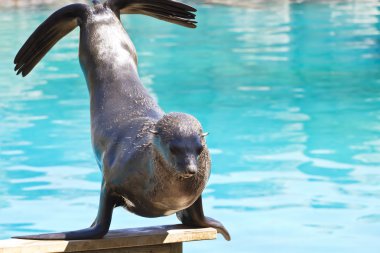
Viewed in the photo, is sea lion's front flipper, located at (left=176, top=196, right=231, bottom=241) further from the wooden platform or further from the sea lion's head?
the sea lion's head

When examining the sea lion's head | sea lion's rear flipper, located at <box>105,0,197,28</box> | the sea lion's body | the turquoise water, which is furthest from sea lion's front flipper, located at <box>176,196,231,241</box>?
the turquoise water

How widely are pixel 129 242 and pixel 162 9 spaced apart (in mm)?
1215

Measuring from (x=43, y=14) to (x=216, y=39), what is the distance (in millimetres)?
4311

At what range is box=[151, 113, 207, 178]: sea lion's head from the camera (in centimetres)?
290

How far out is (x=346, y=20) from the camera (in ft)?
59.3

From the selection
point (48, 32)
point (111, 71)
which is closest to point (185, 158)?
point (111, 71)

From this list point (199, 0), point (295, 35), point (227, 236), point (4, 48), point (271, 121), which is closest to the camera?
point (227, 236)

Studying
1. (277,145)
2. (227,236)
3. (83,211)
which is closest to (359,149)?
(277,145)

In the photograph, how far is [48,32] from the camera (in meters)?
4.11

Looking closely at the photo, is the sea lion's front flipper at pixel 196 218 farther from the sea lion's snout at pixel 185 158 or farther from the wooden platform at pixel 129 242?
the sea lion's snout at pixel 185 158

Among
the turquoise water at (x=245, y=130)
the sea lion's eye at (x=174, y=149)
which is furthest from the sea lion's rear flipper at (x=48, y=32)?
the turquoise water at (x=245, y=130)

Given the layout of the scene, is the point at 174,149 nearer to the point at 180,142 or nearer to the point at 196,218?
the point at 180,142

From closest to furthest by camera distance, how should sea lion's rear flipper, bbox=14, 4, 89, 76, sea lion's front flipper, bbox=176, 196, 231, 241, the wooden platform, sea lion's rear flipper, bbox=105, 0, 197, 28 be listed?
the wooden platform < sea lion's front flipper, bbox=176, 196, 231, 241 < sea lion's rear flipper, bbox=14, 4, 89, 76 < sea lion's rear flipper, bbox=105, 0, 197, 28

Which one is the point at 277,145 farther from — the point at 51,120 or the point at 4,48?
the point at 4,48
